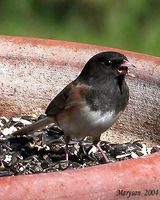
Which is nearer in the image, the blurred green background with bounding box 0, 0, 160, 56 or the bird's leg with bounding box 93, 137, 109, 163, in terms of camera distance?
the bird's leg with bounding box 93, 137, 109, 163

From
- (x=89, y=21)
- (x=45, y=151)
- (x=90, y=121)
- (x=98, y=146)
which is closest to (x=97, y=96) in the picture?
(x=90, y=121)

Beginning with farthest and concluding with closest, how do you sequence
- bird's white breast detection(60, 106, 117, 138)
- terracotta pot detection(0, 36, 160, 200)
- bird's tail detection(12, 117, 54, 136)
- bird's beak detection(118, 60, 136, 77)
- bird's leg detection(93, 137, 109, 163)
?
1. bird's tail detection(12, 117, 54, 136)
2. terracotta pot detection(0, 36, 160, 200)
3. bird's leg detection(93, 137, 109, 163)
4. bird's white breast detection(60, 106, 117, 138)
5. bird's beak detection(118, 60, 136, 77)

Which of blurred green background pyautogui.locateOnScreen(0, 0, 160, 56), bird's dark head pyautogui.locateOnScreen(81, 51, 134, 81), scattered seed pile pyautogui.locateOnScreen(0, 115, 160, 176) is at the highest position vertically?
bird's dark head pyautogui.locateOnScreen(81, 51, 134, 81)

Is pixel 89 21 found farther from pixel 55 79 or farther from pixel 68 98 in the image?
pixel 68 98

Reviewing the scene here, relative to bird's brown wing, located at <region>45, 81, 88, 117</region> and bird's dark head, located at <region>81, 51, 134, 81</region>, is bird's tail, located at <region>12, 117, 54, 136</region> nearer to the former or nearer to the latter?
bird's brown wing, located at <region>45, 81, 88, 117</region>

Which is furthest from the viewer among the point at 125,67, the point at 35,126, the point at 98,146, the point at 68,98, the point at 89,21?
the point at 89,21

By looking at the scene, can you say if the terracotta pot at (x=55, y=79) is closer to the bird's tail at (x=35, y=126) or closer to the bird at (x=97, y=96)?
the bird's tail at (x=35, y=126)

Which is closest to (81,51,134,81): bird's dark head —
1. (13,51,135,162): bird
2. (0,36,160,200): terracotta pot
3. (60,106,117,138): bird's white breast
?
(13,51,135,162): bird

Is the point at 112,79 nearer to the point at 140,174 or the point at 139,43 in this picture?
the point at 140,174
